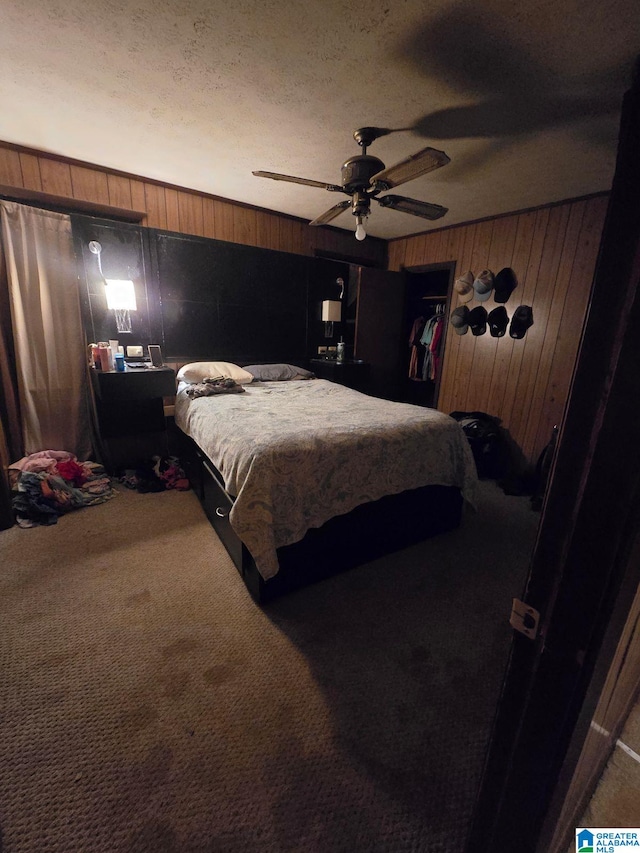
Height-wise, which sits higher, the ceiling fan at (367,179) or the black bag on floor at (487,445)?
the ceiling fan at (367,179)

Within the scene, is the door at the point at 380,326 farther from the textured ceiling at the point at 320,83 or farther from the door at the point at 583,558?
the door at the point at 583,558

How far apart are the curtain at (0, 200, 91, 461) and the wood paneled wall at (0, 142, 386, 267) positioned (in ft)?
0.76

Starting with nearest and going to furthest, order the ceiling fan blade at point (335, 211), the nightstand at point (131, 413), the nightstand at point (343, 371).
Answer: the ceiling fan blade at point (335, 211), the nightstand at point (131, 413), the nightstand at point (343, 371)

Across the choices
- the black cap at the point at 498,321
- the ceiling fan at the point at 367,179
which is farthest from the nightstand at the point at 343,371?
the ceiling fan at the point at 367,179

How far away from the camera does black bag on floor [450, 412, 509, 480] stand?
342cm

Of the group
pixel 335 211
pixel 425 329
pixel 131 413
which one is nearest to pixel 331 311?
pixel 425 329

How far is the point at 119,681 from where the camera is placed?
1.34 m

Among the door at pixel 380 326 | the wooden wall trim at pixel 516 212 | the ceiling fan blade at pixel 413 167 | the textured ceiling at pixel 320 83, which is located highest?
the textured ceiling at pixel 320 83

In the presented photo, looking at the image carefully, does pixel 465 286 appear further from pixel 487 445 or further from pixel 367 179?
pixel 367 179

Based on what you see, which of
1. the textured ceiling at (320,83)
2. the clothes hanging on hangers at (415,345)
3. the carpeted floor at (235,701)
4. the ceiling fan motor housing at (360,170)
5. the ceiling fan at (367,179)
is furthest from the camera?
the clothes hanging on hangers at (415,345)

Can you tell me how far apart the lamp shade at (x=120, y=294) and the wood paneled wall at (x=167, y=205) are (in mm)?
634

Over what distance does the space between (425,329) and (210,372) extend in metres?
2.71

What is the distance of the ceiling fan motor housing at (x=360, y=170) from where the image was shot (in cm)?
204

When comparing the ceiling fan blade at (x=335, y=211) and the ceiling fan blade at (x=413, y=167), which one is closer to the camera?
the ceiling fan blade at (x=413, y=167)
